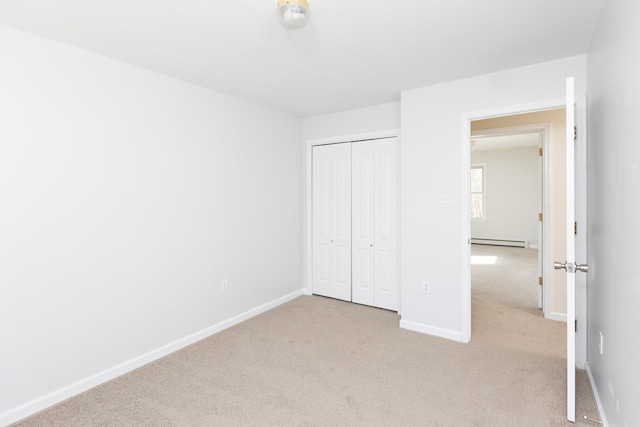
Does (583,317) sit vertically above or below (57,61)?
below

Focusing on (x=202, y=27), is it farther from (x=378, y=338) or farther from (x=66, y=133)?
(x=378, y=338)

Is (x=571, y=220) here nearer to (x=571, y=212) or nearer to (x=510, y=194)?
(x=571, y=212)

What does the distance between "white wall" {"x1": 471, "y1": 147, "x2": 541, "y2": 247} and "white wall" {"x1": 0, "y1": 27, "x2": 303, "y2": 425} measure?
750 centimetres

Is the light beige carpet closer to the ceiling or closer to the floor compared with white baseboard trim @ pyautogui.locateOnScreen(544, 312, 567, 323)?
closer to the floor

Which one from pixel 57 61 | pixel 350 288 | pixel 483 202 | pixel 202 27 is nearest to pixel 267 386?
pixel 350 288

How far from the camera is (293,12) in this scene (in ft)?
5.74

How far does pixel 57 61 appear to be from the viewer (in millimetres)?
2205

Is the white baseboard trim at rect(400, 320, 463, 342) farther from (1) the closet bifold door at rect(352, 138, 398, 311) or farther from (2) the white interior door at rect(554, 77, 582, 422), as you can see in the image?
(2) the white interior door at rect(554, 77, 582, 422)

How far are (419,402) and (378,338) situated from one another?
99 cm

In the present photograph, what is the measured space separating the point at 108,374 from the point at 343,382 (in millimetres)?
1717

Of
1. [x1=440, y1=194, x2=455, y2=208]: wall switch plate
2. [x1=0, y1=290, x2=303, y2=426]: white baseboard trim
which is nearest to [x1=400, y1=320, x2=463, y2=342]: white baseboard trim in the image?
[x1=440, y1=194, x2=455, y2=208]: wall switch plate

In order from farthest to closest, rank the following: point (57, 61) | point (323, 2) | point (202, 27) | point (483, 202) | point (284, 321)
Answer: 1. point (483, 202)
2. point (284, 321)
3. point (57, 61)
4. point (202, 27)
5. point (323, 2)

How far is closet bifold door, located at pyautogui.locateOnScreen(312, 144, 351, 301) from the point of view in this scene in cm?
419

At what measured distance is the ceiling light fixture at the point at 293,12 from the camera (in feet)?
5.64
